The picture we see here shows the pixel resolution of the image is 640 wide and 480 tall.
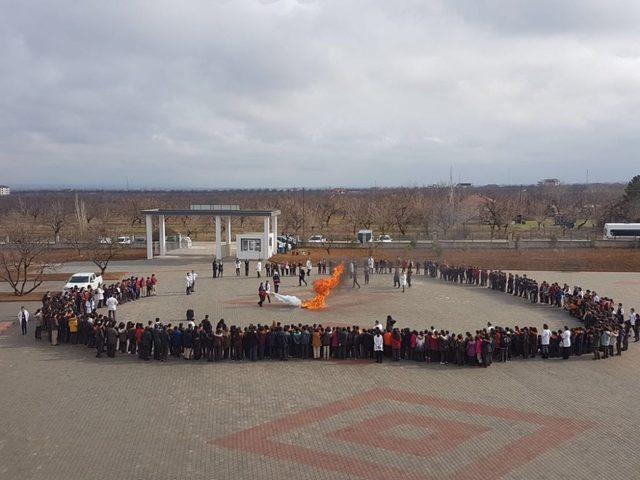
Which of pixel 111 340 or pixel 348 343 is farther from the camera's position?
pixel 111 340

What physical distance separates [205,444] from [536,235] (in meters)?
58.4

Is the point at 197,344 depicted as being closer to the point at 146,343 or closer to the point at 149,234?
the point at 146,343

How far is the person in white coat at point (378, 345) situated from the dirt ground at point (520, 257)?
23.2 m

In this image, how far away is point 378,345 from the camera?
1808 centimetres

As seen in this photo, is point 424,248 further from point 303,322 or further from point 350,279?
point 303,322

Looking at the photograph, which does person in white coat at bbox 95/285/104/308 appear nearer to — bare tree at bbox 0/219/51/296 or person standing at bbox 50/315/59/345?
bare tree at bbox 0/219/51/296

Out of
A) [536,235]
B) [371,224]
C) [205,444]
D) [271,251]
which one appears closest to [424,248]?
[271,251]

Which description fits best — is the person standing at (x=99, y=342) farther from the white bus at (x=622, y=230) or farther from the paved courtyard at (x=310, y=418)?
the white bus at (x=622, y=230)

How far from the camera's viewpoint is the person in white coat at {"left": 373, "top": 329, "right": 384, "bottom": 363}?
18.0 m

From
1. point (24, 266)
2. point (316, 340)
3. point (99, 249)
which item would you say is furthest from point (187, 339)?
point (99, 249)

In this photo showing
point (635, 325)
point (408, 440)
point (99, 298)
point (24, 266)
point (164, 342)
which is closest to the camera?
point (408, 440)

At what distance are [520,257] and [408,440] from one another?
1449 inches

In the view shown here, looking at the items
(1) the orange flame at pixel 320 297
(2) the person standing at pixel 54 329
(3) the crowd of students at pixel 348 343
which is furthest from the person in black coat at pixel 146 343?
(1) the orange flame at pixel 320 297

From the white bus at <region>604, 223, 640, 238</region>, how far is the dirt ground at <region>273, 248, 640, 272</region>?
720 cm
